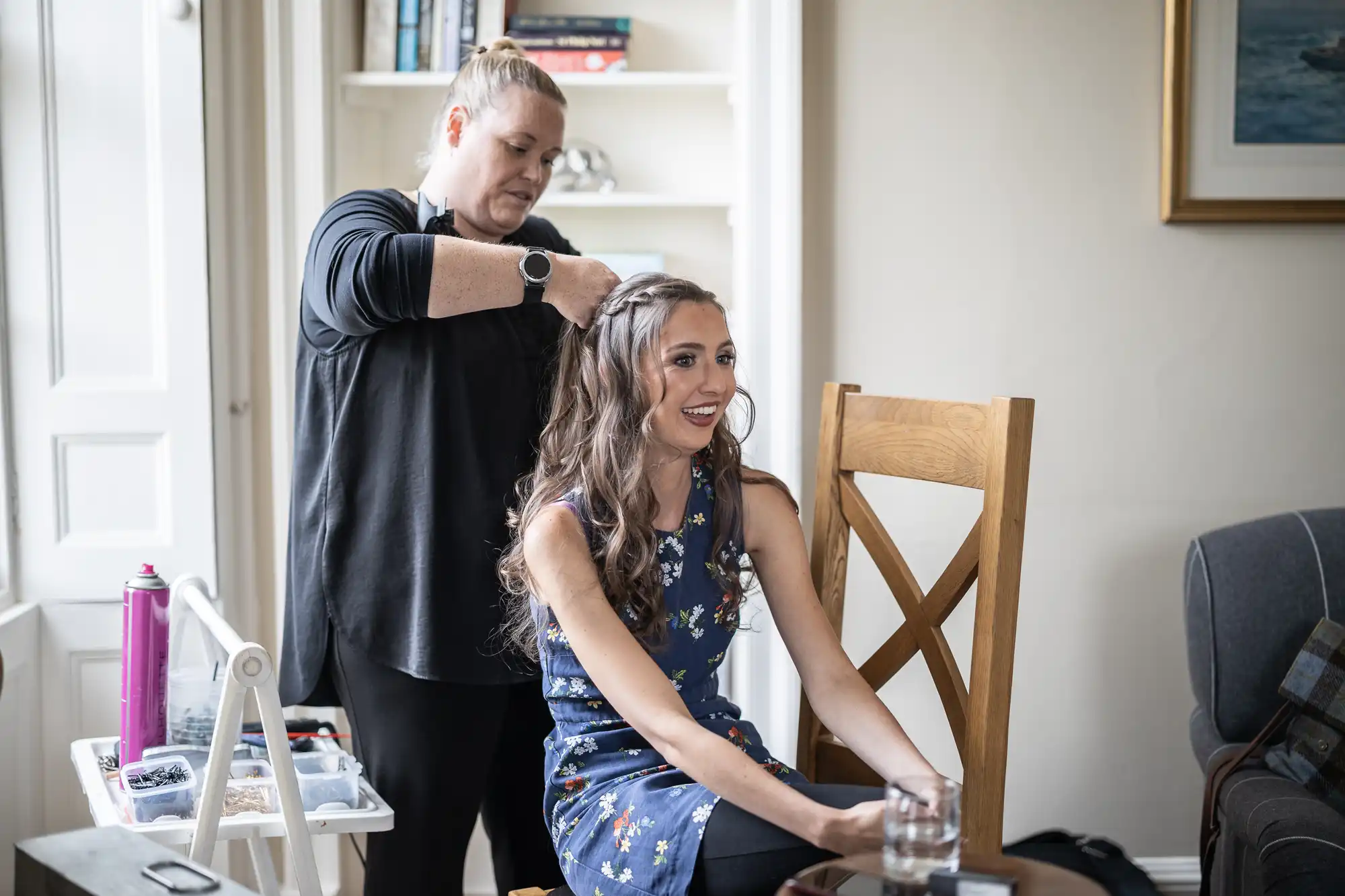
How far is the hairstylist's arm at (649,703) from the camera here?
121 cm

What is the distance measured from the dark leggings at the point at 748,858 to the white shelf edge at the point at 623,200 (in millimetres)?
1372

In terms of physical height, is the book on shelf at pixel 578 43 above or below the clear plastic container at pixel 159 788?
above

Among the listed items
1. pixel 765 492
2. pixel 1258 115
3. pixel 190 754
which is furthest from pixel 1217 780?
pixel 190 754

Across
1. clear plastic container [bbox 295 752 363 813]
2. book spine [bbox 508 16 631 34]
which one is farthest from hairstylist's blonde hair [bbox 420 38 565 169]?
clear plastic container [bbox 295 752 363 813]

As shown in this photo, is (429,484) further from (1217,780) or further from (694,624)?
(1217,780)

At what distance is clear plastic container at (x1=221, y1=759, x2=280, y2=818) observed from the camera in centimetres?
151

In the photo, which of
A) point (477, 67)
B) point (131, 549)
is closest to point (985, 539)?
point (477, 67)

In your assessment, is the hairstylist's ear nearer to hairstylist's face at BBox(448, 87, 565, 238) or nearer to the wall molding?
hairstylist's face at BBox(448, 87, 565, 238)

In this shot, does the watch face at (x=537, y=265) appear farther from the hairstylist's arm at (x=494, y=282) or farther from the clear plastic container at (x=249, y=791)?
the clear plastic container at (x=249, y=791)

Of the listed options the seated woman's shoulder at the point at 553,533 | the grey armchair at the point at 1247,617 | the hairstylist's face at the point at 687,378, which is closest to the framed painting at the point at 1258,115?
the grey armchair at the point at 1247,617

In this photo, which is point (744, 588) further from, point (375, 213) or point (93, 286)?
point (93, 286)

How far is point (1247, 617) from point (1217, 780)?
10.8 inches

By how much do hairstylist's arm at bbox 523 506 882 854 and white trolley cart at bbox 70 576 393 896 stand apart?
1.11 ft

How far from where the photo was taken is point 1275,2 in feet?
6.98
